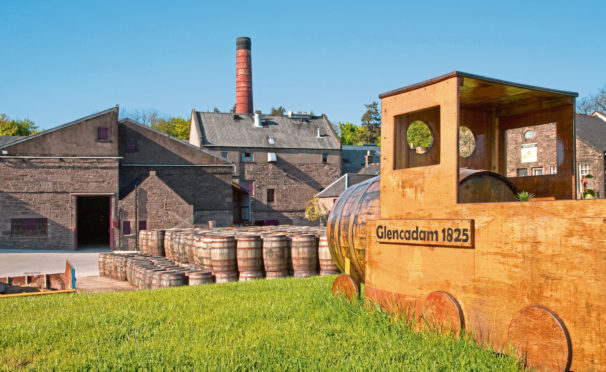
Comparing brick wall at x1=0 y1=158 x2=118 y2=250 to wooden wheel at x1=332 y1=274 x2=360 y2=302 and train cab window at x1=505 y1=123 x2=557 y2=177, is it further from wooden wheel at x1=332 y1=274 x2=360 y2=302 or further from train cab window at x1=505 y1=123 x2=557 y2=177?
wooden wheel at x1=332 y1=274 x2=360 y2=302

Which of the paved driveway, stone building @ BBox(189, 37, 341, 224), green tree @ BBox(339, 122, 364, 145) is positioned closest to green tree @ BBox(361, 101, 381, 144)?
green tree @ BBox(339, 122, 364, 145)

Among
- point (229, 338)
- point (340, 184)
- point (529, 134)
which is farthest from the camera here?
point (340, 184)

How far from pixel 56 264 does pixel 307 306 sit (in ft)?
67.3

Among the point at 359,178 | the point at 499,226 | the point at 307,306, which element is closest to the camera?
the point at 499,226

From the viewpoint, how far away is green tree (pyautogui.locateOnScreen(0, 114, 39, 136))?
6704 cm

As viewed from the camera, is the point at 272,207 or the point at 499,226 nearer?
the point at 499,226

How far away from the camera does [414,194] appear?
18.7 ft

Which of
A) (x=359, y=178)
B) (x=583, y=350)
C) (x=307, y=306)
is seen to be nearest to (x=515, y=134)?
(x=359, y=178)

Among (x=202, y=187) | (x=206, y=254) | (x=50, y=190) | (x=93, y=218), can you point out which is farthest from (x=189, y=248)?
(x=93, y=218)

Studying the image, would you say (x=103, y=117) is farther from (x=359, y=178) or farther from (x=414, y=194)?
(x=414, y=194)

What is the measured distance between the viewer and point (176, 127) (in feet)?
265

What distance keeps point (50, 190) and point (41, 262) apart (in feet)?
29.3

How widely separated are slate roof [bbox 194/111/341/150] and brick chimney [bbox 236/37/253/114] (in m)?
2.52

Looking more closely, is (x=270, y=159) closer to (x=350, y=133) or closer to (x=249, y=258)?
(x=350, y=133)
